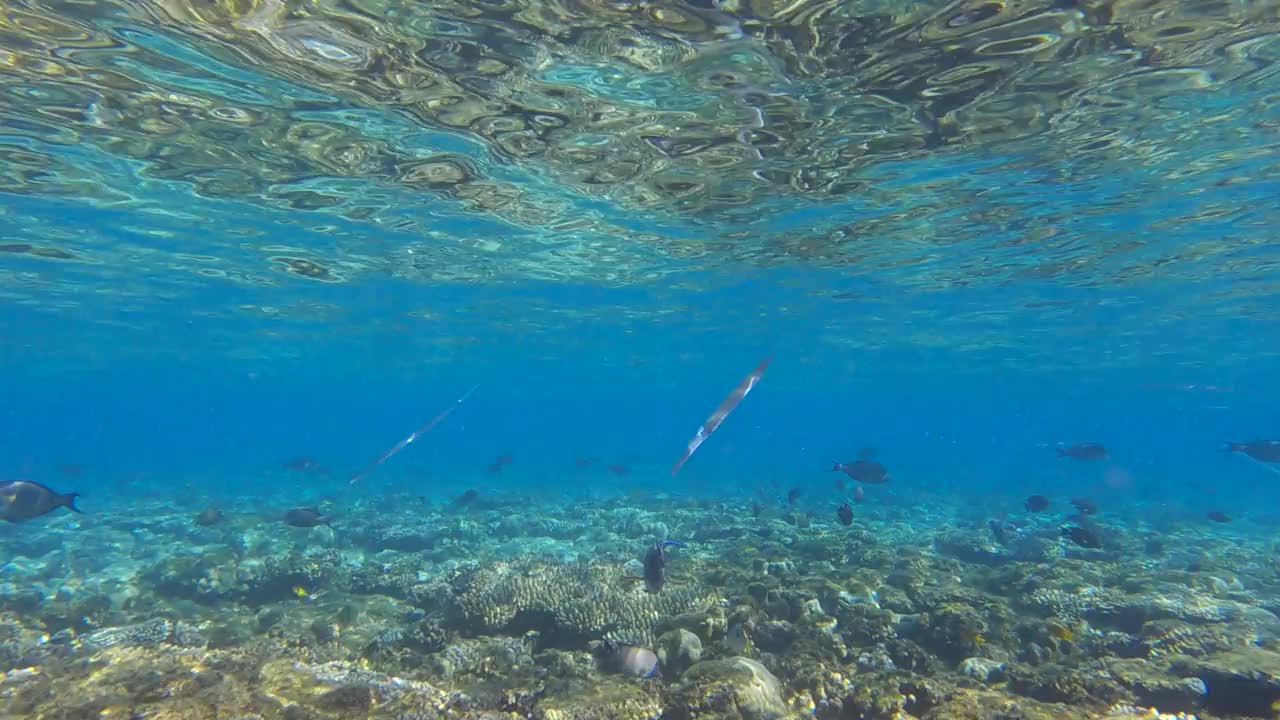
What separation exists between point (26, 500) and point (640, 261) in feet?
54.7

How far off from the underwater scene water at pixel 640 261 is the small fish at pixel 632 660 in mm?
62

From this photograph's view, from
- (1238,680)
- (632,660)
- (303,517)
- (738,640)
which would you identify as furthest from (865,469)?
(303,517)

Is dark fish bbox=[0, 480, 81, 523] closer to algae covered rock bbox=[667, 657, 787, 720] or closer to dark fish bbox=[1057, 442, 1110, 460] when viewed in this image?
algae covered rock bbox=[667, 657, 787, 720]

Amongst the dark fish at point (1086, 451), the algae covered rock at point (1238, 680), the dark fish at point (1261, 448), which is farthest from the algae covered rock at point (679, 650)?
the dark fish at point (1086, 451)

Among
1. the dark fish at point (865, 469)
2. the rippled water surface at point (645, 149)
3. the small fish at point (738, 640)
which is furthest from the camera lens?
the dark fish at point (865, 469)

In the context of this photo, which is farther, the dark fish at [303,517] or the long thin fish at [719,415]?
the dark fish at [303,517]

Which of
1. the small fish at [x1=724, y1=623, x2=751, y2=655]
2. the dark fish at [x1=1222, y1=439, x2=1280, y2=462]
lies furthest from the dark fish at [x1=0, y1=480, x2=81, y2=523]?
the dark fish at [x1=1222, y1=439, x2=1280, y2=462]

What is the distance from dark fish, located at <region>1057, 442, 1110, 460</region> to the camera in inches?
645

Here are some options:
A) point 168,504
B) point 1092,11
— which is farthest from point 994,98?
point 168,504

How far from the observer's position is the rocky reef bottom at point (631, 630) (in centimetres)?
553

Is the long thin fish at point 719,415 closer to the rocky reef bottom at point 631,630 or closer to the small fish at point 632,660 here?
the rocky reef bottom at point 631,630

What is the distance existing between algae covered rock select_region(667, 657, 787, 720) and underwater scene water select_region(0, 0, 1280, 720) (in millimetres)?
44

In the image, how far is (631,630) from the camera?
7.82 metres

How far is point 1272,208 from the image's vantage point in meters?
15.3
